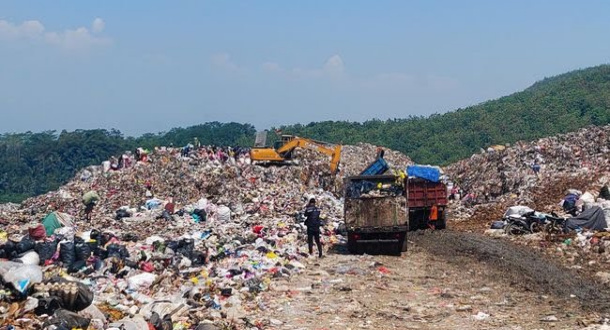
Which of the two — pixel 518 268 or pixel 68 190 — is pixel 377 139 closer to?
pixel 68 190

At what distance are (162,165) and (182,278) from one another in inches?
628

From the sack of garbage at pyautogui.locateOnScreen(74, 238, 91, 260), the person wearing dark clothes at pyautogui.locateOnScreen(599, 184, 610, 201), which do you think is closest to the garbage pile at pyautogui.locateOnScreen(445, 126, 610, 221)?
the person wearing dark clothes at pyautogui.locateOnScreen(599, 184, 610, 201)

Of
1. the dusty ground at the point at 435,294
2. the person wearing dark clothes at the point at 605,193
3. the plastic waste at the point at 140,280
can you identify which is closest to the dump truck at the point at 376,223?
the dusty ground at the point at 435,294

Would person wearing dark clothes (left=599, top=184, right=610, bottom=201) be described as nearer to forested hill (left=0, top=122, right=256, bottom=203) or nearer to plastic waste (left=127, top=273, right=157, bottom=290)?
plastic waste (left=127, top=273, right=157, bottom=290)

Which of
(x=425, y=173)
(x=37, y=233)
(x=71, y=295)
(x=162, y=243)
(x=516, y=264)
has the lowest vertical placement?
(x=516, y=264)

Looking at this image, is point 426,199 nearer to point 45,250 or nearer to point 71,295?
point 45,250

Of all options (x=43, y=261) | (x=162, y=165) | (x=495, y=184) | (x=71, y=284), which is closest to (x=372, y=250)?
(x=43, y=261)

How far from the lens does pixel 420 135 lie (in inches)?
2357

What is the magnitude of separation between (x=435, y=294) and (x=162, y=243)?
5497 mm

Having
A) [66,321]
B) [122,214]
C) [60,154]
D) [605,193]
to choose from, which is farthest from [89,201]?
[60,154]

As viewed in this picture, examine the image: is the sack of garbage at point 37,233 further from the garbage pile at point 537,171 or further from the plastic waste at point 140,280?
the garbage pile at point 537,171

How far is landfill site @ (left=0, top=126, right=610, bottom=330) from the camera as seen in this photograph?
8781 millimetres

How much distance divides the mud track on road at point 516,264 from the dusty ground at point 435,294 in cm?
2

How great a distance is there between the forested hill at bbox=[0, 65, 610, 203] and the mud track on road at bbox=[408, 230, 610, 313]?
112 ft
